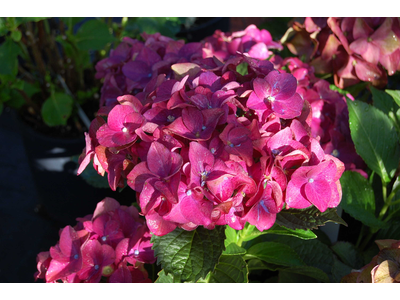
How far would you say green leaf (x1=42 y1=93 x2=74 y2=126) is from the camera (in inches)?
55.4

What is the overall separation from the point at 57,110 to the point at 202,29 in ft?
3.25

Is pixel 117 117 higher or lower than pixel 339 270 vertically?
higher

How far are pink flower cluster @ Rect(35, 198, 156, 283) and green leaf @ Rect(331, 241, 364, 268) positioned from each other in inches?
18.4

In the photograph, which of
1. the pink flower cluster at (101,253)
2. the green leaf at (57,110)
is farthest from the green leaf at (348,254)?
the green leaf at (57,110)

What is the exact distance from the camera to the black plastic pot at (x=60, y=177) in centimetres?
145

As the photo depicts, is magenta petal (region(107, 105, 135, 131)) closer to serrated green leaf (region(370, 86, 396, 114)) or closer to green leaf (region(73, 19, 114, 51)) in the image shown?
serrated green leaf (region(370, 86, 396, 114))

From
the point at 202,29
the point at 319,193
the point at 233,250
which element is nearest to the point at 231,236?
the point at 233,250

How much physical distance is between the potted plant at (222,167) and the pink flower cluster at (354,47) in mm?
163

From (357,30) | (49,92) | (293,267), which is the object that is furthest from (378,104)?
(49,92)

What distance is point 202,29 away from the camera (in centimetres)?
209

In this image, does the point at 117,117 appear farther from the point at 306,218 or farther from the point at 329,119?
the point at 329,119

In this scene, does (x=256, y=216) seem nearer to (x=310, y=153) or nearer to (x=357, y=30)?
(x=310, y=153)

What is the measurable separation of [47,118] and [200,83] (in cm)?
93

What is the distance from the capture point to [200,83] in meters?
0.67
